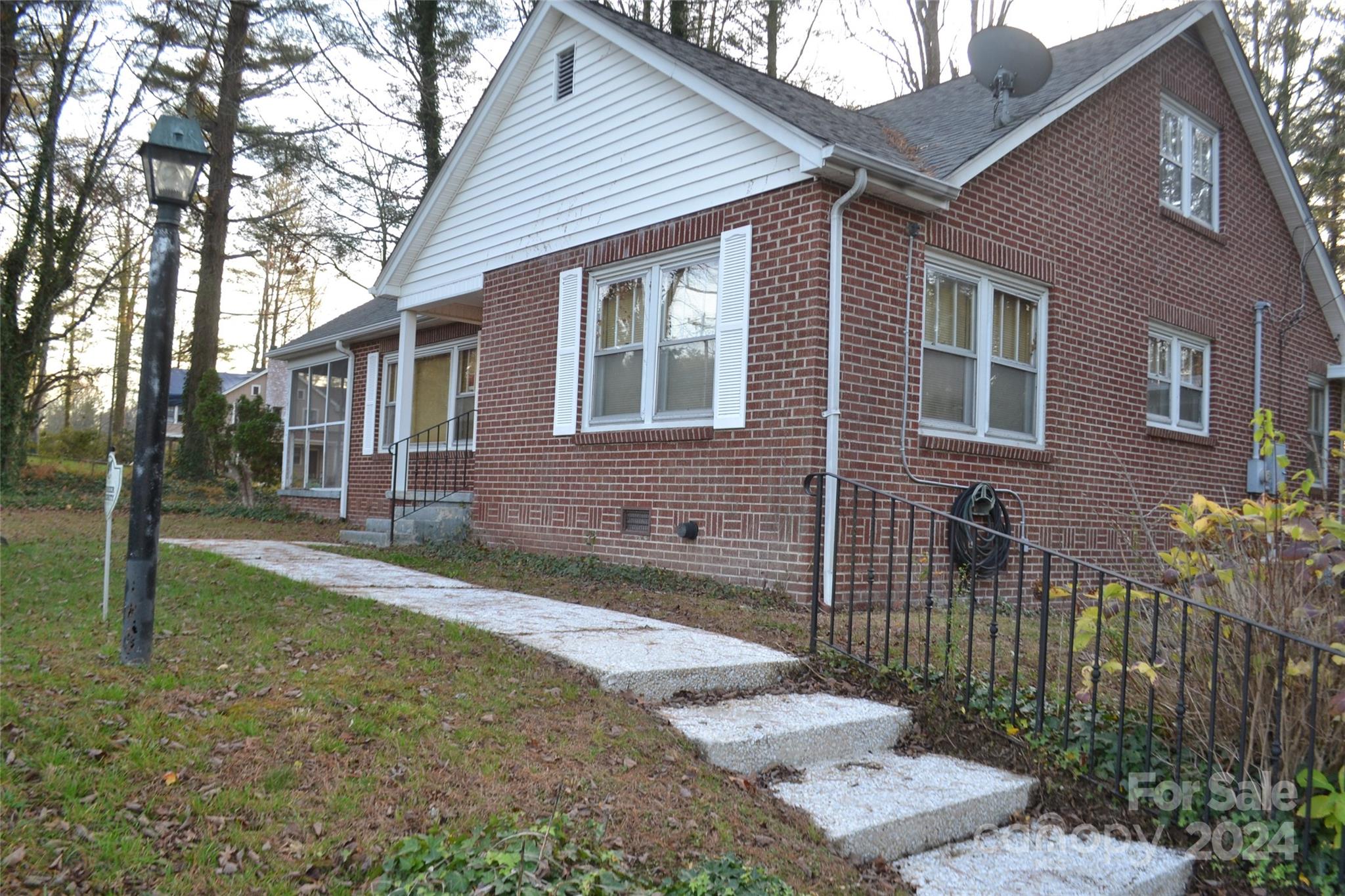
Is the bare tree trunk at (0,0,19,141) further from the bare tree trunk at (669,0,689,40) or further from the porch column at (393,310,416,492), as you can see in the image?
the bare tree trunk at (669,0,689,40)

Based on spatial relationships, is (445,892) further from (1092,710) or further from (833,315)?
(833,315)

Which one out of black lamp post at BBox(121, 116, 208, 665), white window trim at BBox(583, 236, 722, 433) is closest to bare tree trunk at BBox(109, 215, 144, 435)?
white window trim at BBox(583, 236, 722, 433)

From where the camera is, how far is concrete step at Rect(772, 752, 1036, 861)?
3463 mm

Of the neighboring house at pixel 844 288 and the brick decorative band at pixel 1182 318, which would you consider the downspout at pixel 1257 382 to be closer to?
the neighboring house at pixel 844 288

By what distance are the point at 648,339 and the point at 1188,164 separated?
257 inches

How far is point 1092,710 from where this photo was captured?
4.13 metres

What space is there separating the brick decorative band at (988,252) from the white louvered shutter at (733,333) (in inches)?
56.4

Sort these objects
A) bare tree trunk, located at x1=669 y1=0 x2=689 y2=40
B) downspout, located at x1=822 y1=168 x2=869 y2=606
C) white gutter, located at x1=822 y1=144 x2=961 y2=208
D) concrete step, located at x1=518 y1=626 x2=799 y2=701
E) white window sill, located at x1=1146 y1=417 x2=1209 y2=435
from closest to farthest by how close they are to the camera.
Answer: concrete step, located at x1=518 y1=626 x2=799 y2=701 < white gutter, located at x1=822 y1=144 x2=961 y2=208 < downspout, located at x1=822 y1=168 x2=869 y2=606 < white window sill, located at x1=1146 y1=417 x2=1209 y2=435 < bare tree trunk, located at x1=669 y1=0 x2=689 y2=40

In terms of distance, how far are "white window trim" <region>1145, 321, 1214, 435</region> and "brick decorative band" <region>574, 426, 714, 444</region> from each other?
15.7 feet

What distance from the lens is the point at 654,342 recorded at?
8570 millimetres

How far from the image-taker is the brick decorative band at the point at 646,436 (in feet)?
25.9

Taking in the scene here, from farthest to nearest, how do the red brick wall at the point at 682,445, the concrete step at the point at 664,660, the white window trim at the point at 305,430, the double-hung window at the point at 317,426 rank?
the double-hung window at the point at 317,426 → the white window trim at the point at 305,430 → the red brick wall at the point at 682,445 → the concrete step at the point at 664,660

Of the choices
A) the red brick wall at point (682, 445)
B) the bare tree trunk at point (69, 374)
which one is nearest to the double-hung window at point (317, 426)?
the bare tree trunk at point (69, 374)

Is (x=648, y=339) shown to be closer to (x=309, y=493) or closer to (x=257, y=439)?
(x=309, y=493)
